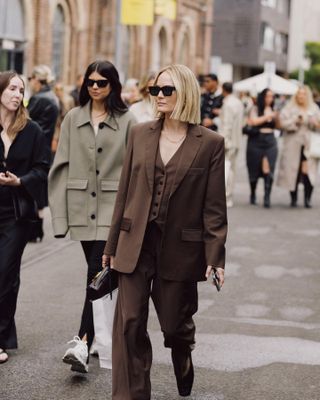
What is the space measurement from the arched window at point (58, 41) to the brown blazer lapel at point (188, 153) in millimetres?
27011

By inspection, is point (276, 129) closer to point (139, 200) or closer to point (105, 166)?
point (105, 166)

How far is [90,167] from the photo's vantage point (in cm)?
663

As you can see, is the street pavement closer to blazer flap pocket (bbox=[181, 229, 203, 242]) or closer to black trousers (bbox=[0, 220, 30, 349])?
black trousers (bbox=[0, 220, 30, 349])

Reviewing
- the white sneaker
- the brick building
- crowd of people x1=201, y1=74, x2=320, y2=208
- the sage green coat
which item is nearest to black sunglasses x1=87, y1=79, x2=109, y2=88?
the sage green coat

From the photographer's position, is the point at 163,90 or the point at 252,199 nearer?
the point at 163,90

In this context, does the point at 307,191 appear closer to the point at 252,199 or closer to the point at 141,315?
the point at 252,199

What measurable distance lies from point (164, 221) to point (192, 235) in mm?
173

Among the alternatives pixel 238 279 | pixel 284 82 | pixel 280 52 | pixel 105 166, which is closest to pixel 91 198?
pixel 105 166

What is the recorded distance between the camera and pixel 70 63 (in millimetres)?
33688

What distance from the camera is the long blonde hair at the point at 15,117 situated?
671cm

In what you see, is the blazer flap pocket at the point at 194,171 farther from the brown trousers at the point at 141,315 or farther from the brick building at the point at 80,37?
the brick building at the point at 80,37

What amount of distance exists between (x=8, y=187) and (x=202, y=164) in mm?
1818

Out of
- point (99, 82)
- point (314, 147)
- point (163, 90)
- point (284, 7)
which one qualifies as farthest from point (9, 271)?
point (284, 7)

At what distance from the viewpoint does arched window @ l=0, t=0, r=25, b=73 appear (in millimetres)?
28125
